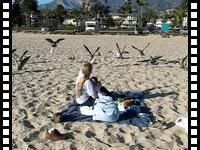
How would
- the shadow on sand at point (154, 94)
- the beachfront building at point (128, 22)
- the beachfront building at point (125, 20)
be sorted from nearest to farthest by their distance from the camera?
the shadow on sand at point (154, 94), the beachfront building at point (128, 22), the beachfront building at point (125, 20)

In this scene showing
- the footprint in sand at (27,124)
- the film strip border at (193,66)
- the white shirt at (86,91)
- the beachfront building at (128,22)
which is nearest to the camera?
the film strip border at (193,66)

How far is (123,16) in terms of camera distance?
88.4 m

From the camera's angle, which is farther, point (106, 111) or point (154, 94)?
point (154, 94)

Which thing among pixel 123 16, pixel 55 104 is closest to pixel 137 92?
pixel 55 104

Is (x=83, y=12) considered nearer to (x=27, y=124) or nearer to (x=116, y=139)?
(x=27, y=124)

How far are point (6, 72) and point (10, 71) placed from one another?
0.06m

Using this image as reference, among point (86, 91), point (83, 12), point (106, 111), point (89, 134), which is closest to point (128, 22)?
point (83, 12)

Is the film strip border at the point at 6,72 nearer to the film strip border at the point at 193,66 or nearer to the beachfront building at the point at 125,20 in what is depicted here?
the film strip border at the point at 193,66

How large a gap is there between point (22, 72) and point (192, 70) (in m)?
9.35

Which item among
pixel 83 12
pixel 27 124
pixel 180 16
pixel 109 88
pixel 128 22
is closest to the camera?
pixel 27 124

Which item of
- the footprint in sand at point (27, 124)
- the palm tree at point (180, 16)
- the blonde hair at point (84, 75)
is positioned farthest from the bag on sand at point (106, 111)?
the palm tree at point (180, 16)

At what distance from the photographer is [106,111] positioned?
618cm

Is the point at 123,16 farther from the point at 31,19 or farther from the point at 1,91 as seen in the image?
the point at 1,91

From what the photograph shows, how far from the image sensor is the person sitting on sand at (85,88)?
264 inches
